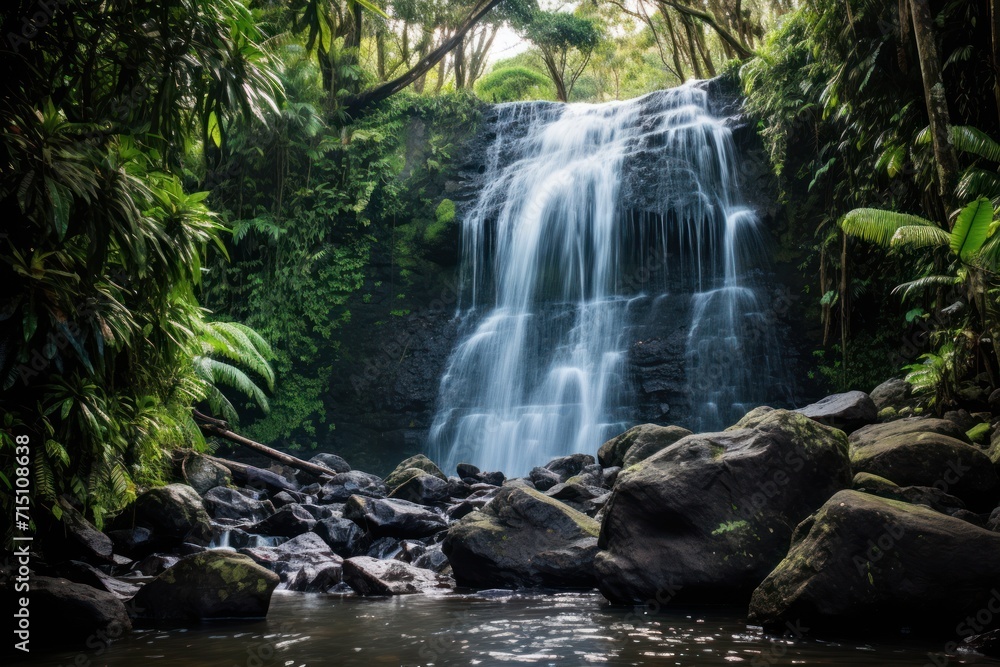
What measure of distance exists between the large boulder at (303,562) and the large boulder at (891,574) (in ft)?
12.4

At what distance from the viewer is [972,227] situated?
7059mm

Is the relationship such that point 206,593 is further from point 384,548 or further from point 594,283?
point 594,283

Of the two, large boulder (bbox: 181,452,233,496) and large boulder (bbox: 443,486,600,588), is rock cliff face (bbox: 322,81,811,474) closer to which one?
large boulder (bbox: 181,452,233,496)

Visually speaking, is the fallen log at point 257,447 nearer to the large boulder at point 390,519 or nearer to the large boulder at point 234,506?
the large boulder at point 234,506

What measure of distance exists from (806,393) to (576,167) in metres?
7.23

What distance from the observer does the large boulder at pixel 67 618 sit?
403cm

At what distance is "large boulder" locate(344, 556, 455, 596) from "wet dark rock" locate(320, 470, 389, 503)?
2913 millimetres

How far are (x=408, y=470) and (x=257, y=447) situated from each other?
2210 mm

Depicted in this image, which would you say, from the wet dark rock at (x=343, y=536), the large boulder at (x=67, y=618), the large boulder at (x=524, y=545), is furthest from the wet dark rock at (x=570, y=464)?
the large boulder at (x=67, y=618)

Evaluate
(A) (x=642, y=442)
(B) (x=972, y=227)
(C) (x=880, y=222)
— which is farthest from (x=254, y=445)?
(B) (x=972, y=227)

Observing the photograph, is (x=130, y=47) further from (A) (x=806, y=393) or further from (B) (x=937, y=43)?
(A) (x=806, y=393)

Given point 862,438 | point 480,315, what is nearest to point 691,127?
point 480,315

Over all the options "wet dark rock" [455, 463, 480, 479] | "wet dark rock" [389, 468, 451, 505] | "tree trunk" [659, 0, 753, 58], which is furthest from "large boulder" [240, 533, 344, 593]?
"tree trunk" [659, 0, 753, 58]

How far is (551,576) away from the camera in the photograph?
585 cm
